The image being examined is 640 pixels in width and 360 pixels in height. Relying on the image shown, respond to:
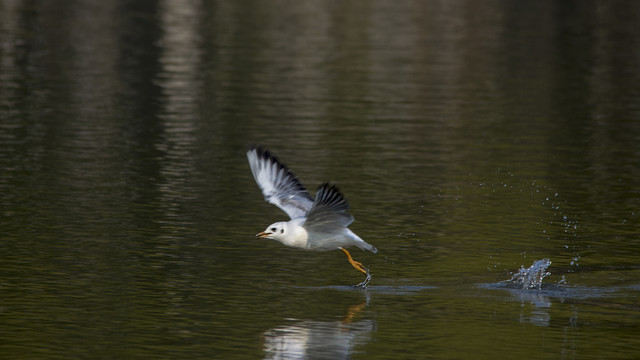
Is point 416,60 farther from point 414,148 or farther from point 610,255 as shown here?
point 610,255

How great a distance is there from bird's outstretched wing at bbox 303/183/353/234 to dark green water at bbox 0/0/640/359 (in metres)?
0.84

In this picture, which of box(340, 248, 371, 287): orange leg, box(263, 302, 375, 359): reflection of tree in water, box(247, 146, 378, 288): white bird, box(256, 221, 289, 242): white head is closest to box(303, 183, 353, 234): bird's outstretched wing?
box(247, 146, 378, 288): white bird

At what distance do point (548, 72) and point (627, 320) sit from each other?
94.6 feet

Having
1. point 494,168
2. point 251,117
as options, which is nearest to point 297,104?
point 251,117

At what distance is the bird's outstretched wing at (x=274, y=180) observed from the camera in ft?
49.6

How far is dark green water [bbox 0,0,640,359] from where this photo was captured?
12875 millimetres

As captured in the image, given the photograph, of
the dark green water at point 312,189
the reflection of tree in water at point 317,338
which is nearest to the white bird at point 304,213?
the dark green water at point 312,189

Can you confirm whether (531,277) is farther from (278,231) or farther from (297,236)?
(278,231)

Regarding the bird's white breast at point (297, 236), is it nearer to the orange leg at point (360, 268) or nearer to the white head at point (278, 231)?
the white head at point (278, 231)

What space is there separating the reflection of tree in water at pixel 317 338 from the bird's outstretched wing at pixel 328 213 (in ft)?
3.79

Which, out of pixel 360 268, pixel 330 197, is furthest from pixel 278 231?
pixel 360 268

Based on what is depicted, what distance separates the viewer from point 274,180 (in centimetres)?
1522

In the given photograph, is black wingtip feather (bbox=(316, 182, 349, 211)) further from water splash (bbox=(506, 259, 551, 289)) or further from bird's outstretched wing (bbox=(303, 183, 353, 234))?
water splash (bbox=(506, 259, 551, 289))

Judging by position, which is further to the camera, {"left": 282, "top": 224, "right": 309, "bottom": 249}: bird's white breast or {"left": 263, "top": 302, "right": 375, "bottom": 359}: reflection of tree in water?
{"left": 282, "top": 224, "right": 309, "bottom": 249}: bird's white breast
